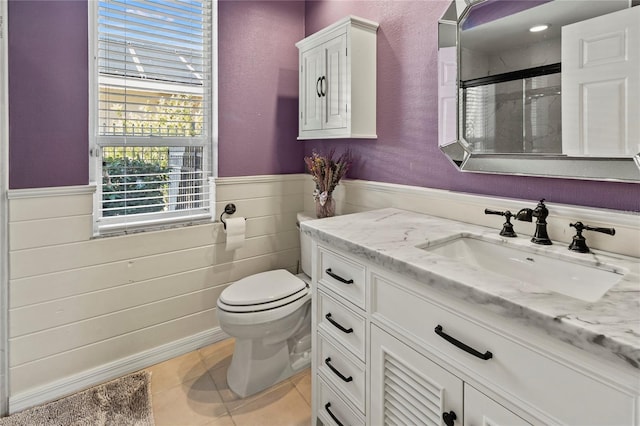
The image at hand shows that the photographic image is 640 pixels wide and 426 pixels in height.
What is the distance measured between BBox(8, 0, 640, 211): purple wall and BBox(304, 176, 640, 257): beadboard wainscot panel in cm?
5

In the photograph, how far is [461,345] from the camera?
0.88m

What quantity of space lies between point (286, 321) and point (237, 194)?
0.90 m

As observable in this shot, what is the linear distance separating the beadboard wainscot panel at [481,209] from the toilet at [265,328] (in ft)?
1.96

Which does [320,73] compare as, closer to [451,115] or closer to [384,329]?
[451,115]

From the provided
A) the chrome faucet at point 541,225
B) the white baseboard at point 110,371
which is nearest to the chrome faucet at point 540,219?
the chrome faucet at point 541,225

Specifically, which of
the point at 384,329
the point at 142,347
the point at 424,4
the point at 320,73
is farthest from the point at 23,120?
the point at 424,4

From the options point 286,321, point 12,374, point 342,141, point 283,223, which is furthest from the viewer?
point 283,223

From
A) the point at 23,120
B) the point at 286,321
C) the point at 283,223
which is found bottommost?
the point at 286,321

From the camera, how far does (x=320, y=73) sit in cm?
205

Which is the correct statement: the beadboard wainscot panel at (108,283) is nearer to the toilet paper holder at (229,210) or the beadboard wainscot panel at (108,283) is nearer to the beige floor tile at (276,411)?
the toilet paper holder at (229,210)

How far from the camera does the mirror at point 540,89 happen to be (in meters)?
1.09

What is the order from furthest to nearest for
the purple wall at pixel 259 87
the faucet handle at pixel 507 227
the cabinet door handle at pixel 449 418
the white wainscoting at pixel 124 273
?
the purple wall at pixel 259 87
the white wainscoting at pixel 124 273
the faucet handle at pixel 507 227
the cabinet door handle at pixel 449 418

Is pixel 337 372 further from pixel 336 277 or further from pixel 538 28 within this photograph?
pixel 538 28

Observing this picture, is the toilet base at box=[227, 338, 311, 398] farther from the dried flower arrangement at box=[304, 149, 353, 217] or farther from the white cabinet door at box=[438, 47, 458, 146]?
the white cabinet door at box=[438, 47, 458, 146]
